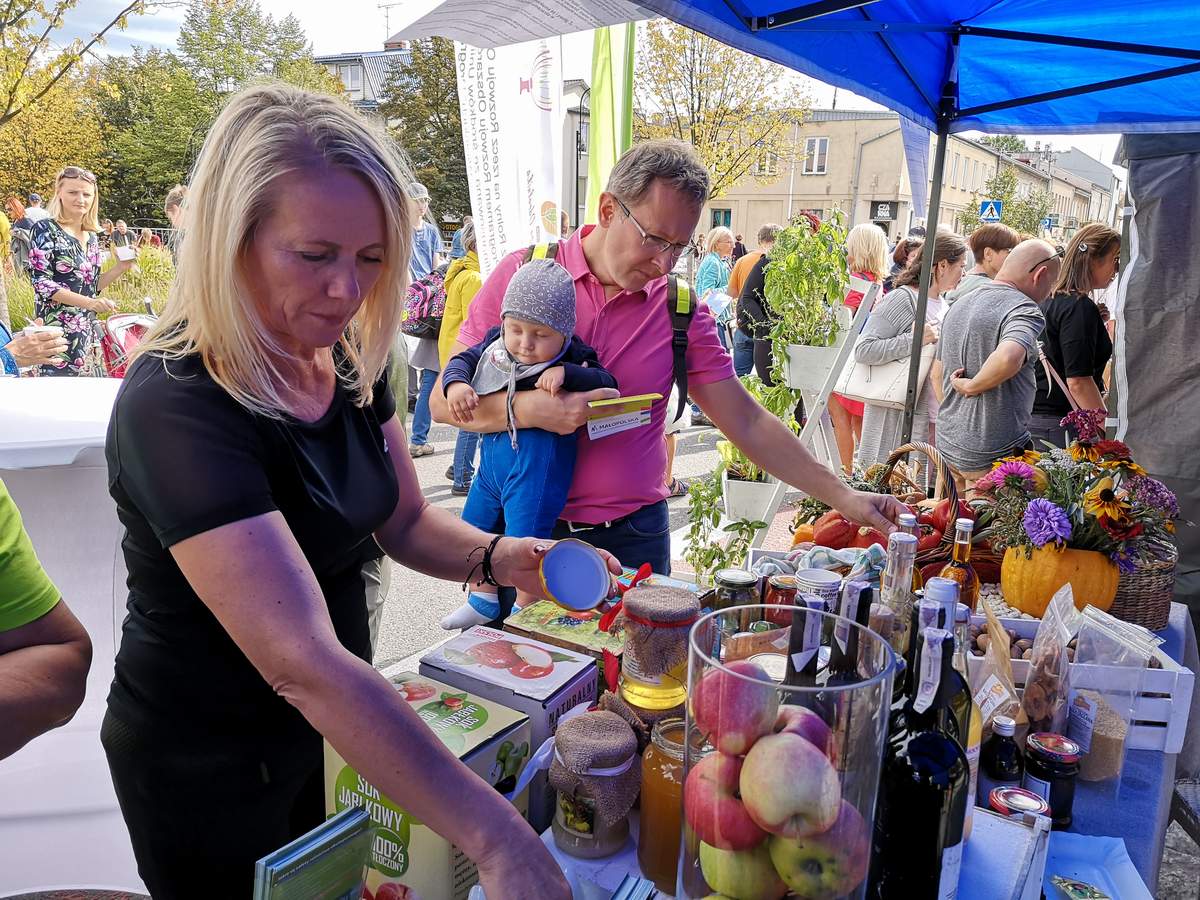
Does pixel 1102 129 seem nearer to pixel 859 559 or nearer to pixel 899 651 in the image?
pixel 859 559

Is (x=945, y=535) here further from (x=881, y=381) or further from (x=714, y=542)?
(x=881, y=381)

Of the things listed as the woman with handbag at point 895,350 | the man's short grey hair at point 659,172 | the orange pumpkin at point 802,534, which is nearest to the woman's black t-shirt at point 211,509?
the man's short grey hair at point 659,172

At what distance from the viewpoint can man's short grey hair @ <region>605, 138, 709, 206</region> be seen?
6.52 feet

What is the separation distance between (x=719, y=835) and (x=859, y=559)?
3.77 ft

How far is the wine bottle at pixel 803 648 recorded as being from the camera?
88 centimetres

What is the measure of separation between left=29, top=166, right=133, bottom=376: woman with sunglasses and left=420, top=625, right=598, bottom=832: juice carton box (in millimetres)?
6018

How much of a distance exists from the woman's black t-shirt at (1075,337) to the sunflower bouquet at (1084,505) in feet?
7.80

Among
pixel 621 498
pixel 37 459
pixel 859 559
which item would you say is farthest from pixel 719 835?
pixel 37 459

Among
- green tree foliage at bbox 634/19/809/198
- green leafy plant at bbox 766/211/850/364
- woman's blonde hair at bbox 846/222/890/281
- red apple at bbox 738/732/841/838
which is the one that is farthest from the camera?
green tree foliage at bbox 634/19/809/198

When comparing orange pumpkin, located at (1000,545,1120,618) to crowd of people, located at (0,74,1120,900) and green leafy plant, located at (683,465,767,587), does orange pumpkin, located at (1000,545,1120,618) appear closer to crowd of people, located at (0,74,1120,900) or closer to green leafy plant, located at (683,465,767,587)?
crowd of people, located at (0,74,1120,900)

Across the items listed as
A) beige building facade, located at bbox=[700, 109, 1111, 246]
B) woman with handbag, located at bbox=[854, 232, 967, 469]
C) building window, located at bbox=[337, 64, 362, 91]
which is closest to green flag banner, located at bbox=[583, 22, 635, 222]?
woman with handbag, located at bbox=[854, 232, 967, 469]

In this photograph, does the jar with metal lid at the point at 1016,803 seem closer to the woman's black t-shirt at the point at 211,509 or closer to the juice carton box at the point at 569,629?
the juice carton box at the point at 569,629

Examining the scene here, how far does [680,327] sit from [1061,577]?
46.9 inches

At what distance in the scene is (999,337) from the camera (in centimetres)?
404
